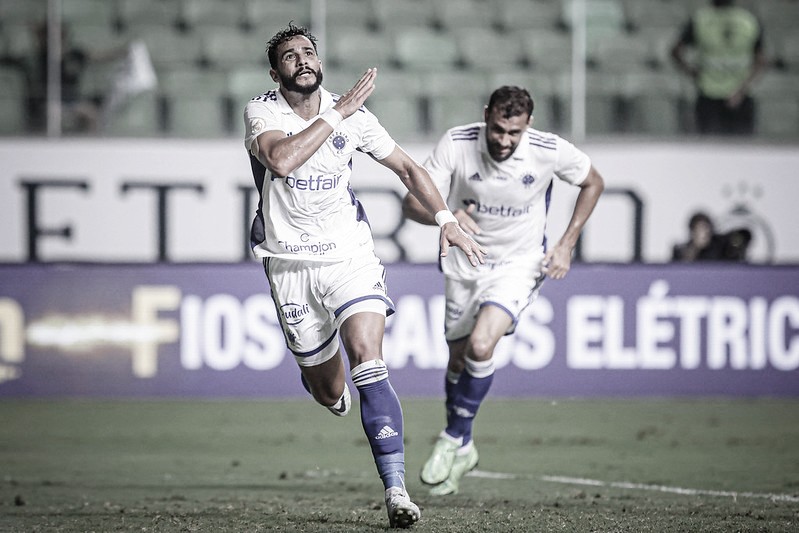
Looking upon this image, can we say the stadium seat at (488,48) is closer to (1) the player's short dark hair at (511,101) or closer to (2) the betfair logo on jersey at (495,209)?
(2) the betfair logo on jersey at (495,209)

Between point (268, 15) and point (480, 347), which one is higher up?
point (268, 15)

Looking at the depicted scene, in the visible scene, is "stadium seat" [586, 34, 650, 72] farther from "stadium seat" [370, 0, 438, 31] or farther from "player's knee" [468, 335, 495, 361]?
"player's knee" [468, 335, 495, 361]

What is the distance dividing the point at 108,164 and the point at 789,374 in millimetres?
7445

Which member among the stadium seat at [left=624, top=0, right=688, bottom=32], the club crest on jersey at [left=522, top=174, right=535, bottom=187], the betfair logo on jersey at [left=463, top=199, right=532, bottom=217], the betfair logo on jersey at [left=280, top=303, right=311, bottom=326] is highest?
the stadium seat at [left=624, top=0, right=688, bottom=32]

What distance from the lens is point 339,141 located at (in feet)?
21.3

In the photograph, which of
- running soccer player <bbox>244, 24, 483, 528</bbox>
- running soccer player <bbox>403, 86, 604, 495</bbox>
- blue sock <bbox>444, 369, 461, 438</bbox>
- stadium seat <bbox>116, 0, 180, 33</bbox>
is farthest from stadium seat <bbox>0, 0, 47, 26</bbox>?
running soccer player <bbox>244, 24, 483, 528</bbox>

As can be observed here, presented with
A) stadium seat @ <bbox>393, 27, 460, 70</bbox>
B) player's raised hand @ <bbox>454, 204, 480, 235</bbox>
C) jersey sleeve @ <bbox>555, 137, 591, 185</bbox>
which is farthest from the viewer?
stadium seat @ <bbox>393, 27, 460, 70</bbox>

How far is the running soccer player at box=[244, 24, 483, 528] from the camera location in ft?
20.3

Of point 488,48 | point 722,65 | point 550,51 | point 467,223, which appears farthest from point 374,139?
point 722,65

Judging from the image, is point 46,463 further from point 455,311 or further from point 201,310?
point 201,310

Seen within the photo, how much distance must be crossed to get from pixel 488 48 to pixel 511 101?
7.67m

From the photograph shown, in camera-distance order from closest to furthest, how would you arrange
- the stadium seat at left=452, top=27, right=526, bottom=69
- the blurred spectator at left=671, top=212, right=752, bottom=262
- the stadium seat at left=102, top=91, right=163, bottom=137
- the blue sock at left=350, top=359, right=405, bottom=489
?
the blue sock at left=350, top=359, right=405, bottom=489 → the blurred spectator at left=671, top=212, right=752, bottom=262 → the stadium seat at left=102, top=91, right=163, bottom=137 → the stadium seat at left=452, top=27, right=526, bottom=69

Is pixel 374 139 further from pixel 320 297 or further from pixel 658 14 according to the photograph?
pixel 658 14

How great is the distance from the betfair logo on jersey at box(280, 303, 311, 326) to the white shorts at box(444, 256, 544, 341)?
5.24ft
